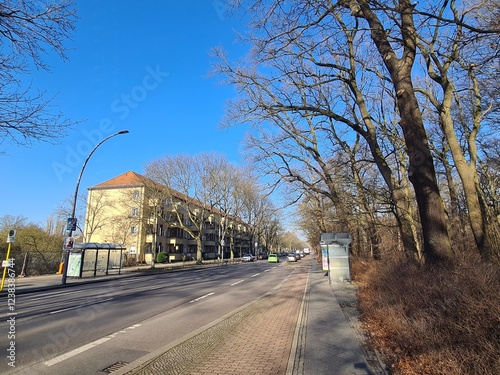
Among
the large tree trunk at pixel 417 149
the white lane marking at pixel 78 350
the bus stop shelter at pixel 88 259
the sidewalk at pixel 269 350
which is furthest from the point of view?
the bus stop shelter at pixel 88 259

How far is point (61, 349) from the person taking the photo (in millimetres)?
5867

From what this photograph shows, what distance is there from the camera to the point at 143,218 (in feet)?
130

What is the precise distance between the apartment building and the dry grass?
33812mm

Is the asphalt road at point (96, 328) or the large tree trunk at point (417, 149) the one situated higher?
the large tree trunk at point (417, 149)

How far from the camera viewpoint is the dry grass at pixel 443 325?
11.1 ft

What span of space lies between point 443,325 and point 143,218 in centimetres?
3898

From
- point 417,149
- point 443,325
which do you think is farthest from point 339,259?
point 443,325

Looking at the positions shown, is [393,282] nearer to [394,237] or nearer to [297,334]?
[297,334]

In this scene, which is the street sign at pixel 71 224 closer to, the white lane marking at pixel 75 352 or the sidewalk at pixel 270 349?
the sidewalk at pixel 270 349

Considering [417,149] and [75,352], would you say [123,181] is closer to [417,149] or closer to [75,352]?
[75,352]

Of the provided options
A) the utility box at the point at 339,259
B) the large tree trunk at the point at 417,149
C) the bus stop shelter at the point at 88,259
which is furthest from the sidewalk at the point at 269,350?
A: the bus stop shelter at the point at 88,259

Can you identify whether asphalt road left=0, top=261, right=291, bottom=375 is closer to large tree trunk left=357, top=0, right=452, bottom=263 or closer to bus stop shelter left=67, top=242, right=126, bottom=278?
large tree trunk left=357, top=0, right=452, bottom=263

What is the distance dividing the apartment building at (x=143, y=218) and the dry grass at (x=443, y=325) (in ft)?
111

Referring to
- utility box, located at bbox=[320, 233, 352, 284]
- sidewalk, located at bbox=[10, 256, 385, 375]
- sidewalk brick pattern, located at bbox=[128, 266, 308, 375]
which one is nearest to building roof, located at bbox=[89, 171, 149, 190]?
utility box, located at bbox=[320, 233, 352, 284]
